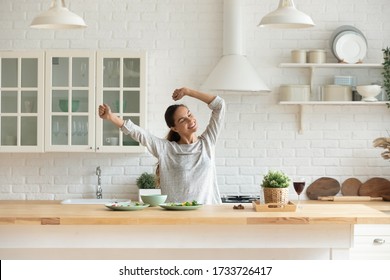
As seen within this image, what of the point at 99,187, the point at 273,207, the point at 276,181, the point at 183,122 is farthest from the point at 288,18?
the point at 99,187

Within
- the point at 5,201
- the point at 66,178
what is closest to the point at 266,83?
the point at 66,178

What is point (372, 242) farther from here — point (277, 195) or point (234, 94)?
point (234, 94)

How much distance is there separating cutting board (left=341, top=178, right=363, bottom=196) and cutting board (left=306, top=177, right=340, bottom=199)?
5 cm

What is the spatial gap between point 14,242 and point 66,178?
2.72m

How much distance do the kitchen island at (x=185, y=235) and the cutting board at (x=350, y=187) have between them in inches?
103

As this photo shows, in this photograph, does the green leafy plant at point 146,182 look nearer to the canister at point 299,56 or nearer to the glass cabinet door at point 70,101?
the glass cabinet door at point 70,101

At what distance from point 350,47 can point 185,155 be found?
2563mm

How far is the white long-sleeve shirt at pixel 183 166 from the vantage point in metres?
4.75

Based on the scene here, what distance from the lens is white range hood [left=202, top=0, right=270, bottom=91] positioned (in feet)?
21.4

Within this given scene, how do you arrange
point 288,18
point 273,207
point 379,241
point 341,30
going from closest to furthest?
1. point 273,207
2. point 379,241
3. point 288,18
4. point 341,30

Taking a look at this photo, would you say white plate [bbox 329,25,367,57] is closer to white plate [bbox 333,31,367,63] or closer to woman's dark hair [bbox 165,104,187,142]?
white plate [bbox 333,31,367,63]

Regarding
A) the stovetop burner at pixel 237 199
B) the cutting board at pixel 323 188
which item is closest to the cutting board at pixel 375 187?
the cutting board at pixel 323 188

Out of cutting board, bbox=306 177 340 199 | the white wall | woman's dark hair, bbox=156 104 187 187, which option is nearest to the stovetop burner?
the white wall

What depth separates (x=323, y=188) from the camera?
6.84 m
